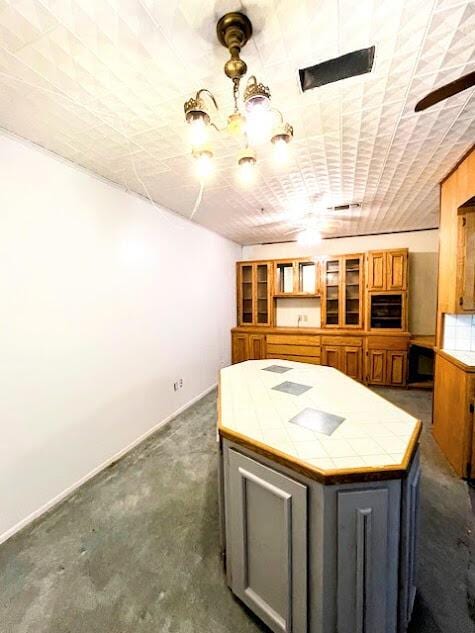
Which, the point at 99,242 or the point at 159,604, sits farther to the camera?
Result: the point at 99,242

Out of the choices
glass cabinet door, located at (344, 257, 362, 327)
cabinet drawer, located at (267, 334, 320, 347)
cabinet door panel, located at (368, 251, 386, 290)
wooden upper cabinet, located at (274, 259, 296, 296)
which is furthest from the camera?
wooden upper cabinet, located at (274, 259, 296, 296)

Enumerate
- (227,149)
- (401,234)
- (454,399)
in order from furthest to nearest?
(401,234) < (454,399) < (227,149)

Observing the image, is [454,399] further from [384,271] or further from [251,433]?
[384,271]

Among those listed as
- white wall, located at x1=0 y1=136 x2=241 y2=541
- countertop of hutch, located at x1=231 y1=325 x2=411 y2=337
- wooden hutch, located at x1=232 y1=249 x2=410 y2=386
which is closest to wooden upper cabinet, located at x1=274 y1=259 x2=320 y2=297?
wooden hutch, located at x1=232 y1=249 x2=410 y2=386

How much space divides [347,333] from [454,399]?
6.96 feet

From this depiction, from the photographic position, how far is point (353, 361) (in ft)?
14.3

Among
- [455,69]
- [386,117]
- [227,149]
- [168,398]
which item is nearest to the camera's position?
[455,69]

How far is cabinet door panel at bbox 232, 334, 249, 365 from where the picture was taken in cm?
497

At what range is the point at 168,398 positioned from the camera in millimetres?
3221

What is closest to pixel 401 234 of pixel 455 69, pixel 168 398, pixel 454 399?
pixel 454 399

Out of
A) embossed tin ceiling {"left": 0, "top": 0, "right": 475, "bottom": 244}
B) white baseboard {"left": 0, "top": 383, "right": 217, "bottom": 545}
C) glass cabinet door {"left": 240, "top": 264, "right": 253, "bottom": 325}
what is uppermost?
embossed tin ceiling {"left": 0, "top": 0, "right": 475, "bottom": 244}

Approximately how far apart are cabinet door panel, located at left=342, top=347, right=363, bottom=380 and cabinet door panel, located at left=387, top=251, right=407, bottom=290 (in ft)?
3.57

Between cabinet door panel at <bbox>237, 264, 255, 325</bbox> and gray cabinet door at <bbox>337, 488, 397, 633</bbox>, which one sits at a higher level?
cabinet door panel at <bbox>237, 264, 255, 325</bbox>

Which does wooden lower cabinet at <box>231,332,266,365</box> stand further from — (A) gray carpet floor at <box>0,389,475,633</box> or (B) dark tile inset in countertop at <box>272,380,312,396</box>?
(B) dark tile inset in countertop at <box>272,380,312,396</box>
